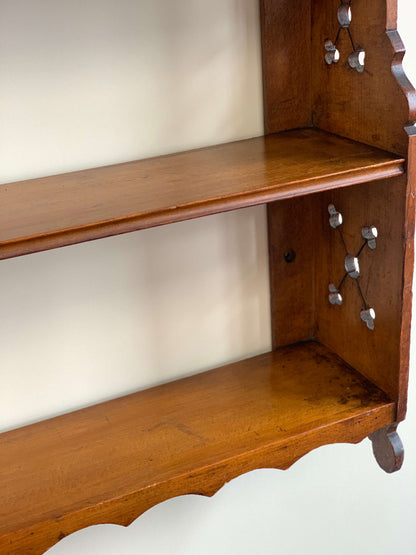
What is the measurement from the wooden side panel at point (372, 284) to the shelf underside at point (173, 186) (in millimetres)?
89

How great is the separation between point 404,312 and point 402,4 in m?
0.59

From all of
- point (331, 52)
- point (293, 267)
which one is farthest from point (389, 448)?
point (331, 52)

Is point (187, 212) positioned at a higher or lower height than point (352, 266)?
higher

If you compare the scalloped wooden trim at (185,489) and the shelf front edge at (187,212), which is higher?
the shelf front edge at (187,212)

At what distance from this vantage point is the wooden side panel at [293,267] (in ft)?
4.75

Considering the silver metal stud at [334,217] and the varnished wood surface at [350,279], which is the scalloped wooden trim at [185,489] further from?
the silver metal stud at [334,217]

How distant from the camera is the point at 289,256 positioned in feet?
4.85

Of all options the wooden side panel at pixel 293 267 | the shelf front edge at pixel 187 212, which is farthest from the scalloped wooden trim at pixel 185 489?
the shelf front edge at pixel 187 212

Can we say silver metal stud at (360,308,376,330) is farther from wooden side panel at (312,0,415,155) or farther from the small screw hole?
wooden side panel at (312,0,415,155)

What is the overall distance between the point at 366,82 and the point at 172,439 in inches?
24.7

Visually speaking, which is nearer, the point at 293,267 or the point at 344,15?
the point at 344,15

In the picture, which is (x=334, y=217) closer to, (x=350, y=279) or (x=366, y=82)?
(x=350, y=279)

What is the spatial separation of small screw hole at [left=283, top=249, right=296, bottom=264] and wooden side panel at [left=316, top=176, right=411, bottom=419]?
46mm

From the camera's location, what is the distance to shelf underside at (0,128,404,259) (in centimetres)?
105
